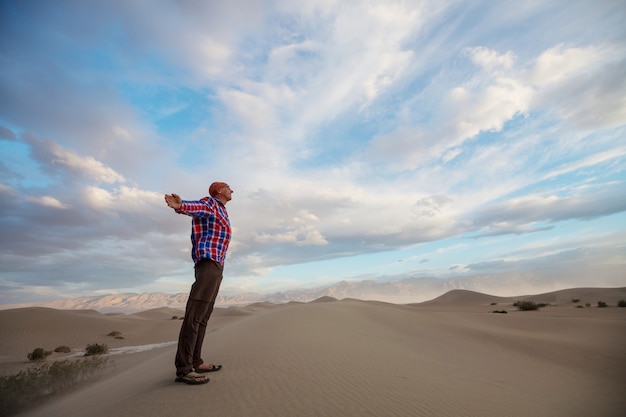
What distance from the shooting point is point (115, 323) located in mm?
27688

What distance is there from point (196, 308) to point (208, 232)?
3.34 feet

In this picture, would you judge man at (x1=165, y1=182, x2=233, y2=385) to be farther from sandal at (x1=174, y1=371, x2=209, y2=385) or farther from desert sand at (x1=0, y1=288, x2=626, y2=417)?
desert sand at (x1=0, y1=288, x2=626, y2=417)

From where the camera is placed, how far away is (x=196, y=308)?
4.13m

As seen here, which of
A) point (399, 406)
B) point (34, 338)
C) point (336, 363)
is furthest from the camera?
point (34, 338)

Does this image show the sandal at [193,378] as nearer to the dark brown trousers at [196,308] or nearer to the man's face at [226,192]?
the dark brown trousers at [196,308]

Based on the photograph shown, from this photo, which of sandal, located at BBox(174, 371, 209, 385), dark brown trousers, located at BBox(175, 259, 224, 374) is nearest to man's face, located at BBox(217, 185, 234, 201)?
dark brown trousers, located at BBox(175, 259, 224, 374)

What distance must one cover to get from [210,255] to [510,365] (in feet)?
24.2

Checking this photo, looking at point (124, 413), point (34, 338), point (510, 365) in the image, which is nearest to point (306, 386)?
point (124, 413)

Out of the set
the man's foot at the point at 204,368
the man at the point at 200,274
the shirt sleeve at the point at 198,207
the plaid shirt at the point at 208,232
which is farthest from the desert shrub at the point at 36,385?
the shirt sleeve at the point at 198,207

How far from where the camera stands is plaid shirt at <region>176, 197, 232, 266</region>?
4168 mm

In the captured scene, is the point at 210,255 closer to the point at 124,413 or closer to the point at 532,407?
the point at 124,413

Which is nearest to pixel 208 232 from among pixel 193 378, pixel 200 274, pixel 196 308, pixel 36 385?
pixel 200 274

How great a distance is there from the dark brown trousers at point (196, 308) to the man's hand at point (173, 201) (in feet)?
2.82

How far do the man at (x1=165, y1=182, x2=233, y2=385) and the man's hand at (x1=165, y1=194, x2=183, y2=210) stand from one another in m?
0.02
